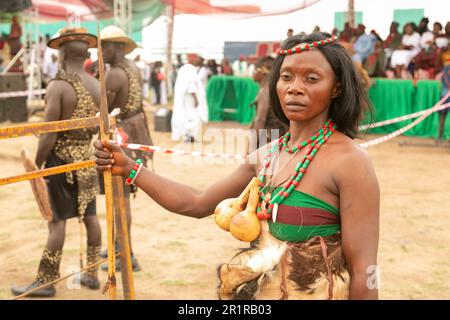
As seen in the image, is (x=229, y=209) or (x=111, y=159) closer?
(x=229, y=209)

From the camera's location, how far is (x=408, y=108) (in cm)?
1255

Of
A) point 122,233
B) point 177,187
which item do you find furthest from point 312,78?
point 122,233

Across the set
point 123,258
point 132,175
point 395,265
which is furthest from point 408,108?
point 132,175

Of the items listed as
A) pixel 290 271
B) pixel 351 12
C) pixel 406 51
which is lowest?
pixel 290 271

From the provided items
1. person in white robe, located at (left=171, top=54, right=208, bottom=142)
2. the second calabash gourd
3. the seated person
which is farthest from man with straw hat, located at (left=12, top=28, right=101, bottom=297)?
the seated person

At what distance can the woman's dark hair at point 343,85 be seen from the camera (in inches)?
78.5

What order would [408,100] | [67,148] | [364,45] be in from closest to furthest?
[67,148] → [408,100] → [364,45]

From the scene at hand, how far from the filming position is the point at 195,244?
575 cm

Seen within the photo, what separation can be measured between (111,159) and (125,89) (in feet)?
9.49

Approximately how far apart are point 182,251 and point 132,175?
126 inches

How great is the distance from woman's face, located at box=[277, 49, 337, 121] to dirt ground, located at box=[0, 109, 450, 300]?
2.48m

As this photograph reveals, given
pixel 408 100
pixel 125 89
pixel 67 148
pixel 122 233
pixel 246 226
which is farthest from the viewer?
pixel 408 100

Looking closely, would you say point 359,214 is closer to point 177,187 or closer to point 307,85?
point 307,85

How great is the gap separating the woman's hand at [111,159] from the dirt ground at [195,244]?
6.73 ft
